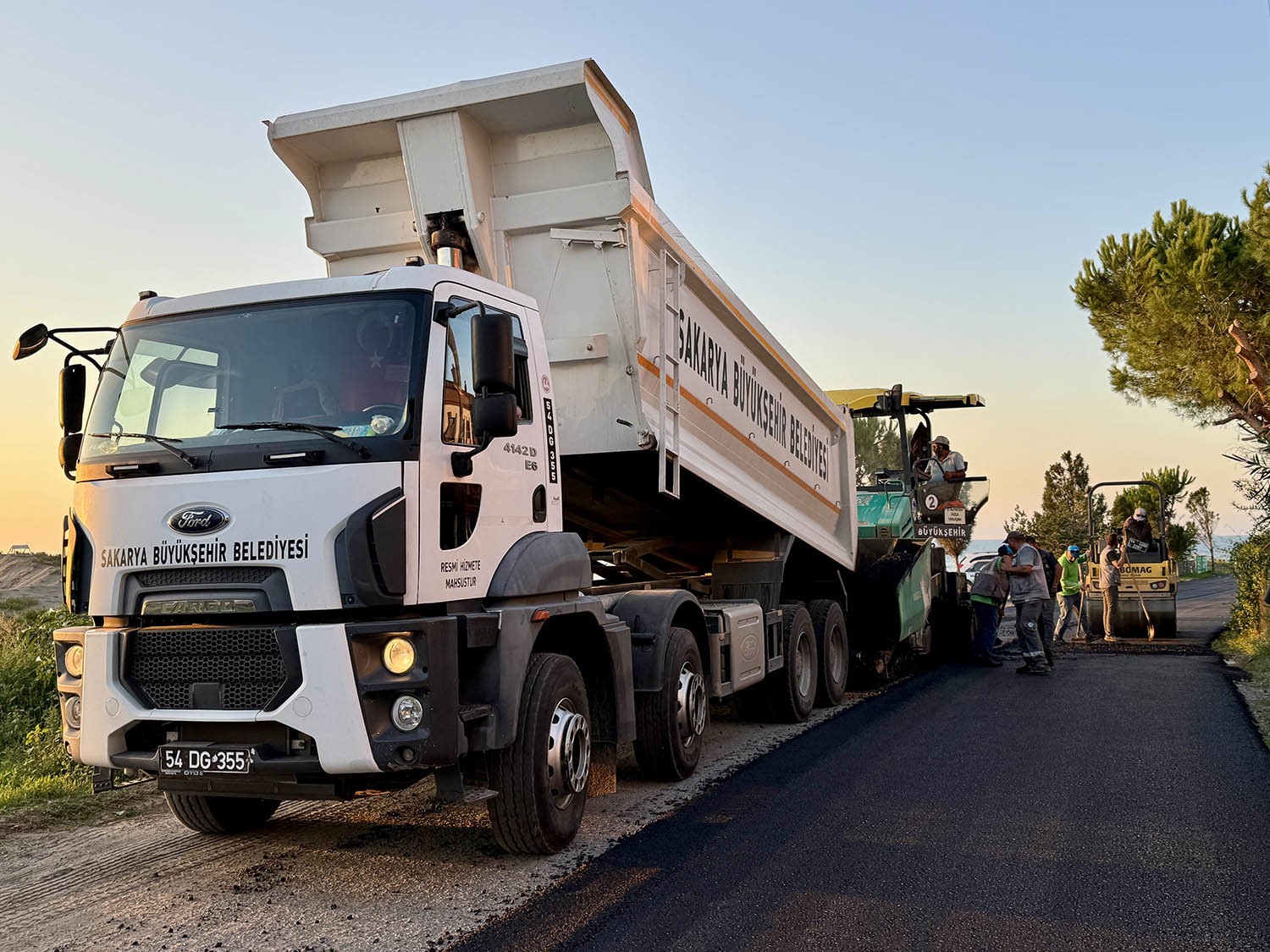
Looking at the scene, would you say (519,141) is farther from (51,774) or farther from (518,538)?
(51,774)

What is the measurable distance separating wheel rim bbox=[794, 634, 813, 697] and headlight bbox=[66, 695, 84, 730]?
5.86m

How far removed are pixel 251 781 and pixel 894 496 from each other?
9.28 metres

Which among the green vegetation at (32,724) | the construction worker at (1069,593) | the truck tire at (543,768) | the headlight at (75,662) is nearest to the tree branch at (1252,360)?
the construction worker at (1069,593)

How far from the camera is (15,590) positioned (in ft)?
97.8

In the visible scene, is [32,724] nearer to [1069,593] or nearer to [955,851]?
[955,851]

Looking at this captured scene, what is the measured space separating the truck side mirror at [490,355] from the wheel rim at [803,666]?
5.32 metres

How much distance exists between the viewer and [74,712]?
4.80 meters

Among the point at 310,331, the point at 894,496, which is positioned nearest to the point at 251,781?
the point at 310,331

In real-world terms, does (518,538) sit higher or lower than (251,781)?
higher

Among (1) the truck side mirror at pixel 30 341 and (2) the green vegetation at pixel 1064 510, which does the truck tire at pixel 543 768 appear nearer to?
(1) the truck side mirror at pixel 30 341

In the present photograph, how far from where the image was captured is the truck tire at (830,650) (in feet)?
32.6

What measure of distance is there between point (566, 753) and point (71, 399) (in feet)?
9.47

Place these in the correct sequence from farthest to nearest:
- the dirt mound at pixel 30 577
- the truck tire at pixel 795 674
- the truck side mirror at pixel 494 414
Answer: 1. the dirt mound at pixel 30 577
2. the truck tire at pixel 795 674
3. the truck side mirror at pixel 494 414

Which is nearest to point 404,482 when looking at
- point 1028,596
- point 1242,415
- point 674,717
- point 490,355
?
point 490,355
